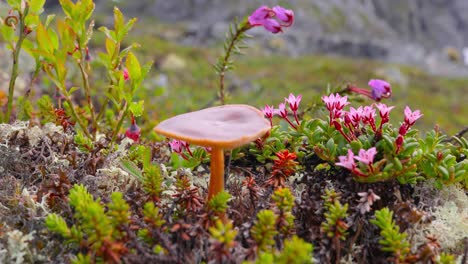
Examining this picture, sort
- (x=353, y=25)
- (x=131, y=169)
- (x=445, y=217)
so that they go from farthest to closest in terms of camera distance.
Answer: (x=353, y=25) < (x=131, y=169) < (x=445, y=217)

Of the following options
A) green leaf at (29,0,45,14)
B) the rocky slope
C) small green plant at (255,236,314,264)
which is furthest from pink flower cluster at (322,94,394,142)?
the rocky slope

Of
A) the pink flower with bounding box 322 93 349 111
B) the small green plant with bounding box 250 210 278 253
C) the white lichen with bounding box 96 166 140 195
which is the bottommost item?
the small green plant with bounding box 250 210 278 253

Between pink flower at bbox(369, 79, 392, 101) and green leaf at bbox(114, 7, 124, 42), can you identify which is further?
pink flower at bbox(369, 79, 392, 101)

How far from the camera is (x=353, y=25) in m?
66.0

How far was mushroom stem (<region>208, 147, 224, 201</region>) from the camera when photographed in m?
1.87

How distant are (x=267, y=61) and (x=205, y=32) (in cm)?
1107

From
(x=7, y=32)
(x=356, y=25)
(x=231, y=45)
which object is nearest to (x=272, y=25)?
(x=231, y=45)

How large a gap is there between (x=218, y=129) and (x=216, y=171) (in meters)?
0.28

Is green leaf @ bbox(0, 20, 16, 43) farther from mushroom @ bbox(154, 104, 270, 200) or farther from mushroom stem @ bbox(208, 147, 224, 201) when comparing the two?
mushroom stem @ bbox(208, 147, 224, 201)

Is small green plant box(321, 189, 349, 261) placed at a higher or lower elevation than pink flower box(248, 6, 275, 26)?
lower

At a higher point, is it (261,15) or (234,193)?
(261,15)

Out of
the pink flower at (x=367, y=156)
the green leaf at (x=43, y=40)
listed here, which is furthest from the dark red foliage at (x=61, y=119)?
the pink flower at (x=367, y=156)

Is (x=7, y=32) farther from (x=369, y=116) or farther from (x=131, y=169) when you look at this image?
(x=369, y=116)

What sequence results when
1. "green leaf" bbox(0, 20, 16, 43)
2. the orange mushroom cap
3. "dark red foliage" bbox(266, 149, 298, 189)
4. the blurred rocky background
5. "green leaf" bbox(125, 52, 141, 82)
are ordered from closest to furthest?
the orange mushroom cap < "dark red foliage" bbox(266, 149, 298, 189) < "green leaf" bbox(125, 52, 141, 82) < "green leaf" bbox(0, 20, 16, 43) < the blurred rocky background
